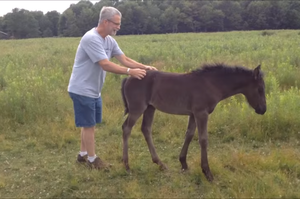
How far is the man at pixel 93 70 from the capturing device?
432cm

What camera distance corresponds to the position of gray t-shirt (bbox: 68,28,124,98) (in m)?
4.36

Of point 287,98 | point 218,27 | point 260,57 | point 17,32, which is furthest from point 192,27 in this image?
point 287,98

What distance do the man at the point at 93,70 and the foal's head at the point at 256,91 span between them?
1.46 m

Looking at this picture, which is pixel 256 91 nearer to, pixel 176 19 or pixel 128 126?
pixel 128 126

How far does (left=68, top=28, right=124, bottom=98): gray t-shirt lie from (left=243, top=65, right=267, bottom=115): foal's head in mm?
1998

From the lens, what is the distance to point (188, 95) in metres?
4.29

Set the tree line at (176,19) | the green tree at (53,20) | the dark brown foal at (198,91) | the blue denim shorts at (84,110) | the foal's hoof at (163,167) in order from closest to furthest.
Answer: the dark brown foal at (198,91)
the blue denim shorts at (84,110)
the foal's hoof at (163,167)
the tree line at (176,19)
the green tree at (53,20)

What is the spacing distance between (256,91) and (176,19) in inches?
2819

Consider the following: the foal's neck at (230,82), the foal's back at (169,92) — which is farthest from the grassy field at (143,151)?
the foal's neck at (230,82)

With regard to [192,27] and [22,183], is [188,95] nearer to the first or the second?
[22,183]

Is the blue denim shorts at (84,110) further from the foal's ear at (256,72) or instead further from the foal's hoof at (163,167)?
the foal's ear at (256,72)

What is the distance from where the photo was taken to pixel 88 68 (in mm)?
4523

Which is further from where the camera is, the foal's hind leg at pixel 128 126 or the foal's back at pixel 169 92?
the foal's hind leg at pixel 128 126

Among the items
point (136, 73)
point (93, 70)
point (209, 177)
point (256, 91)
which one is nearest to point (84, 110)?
point (93, 70)
